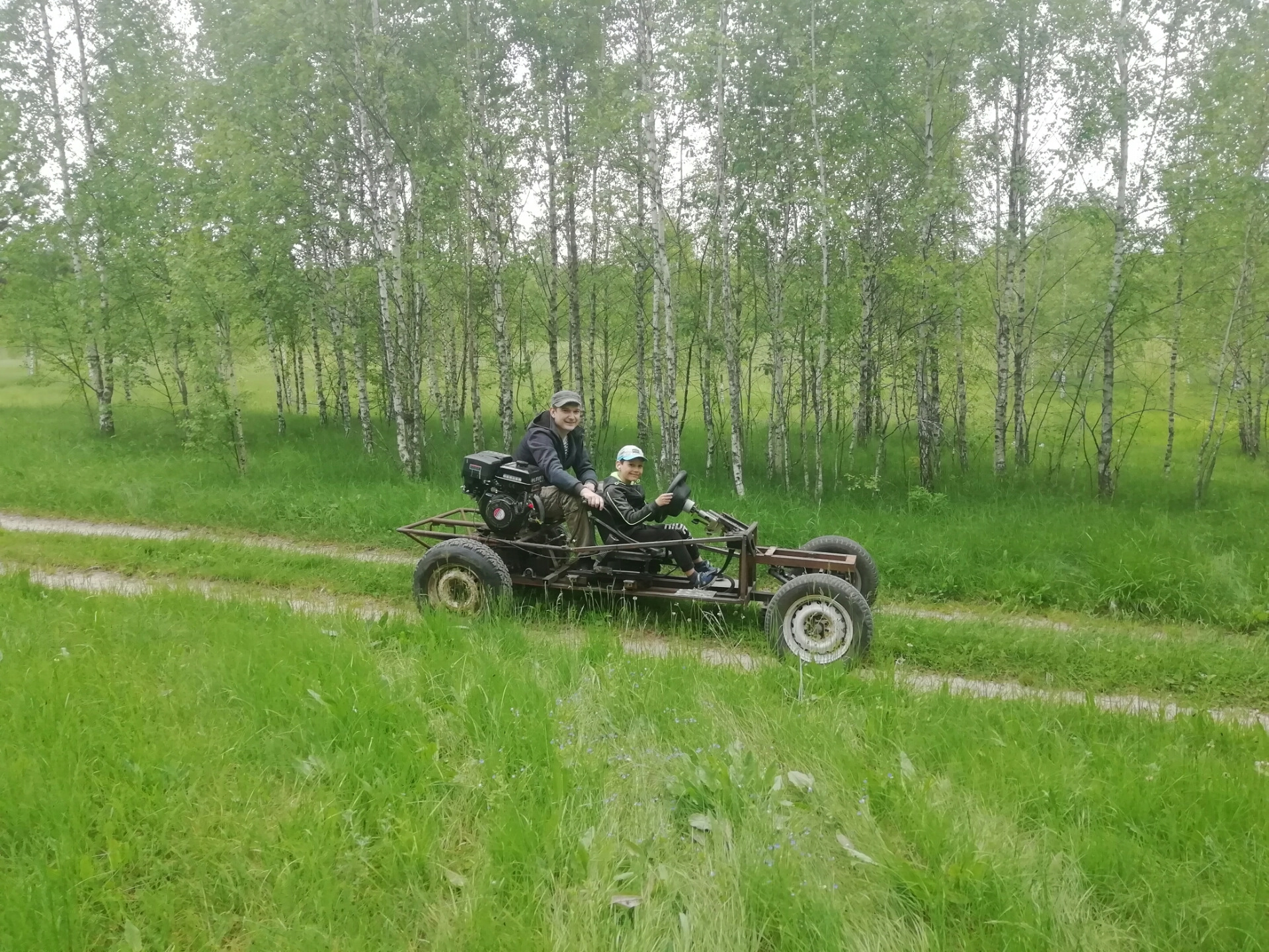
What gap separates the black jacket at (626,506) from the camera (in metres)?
6.10

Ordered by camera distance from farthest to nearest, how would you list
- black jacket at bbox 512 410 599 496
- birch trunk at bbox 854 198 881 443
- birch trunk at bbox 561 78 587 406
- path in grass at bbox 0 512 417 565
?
1. birch trunk at bbox 561 78 587 406
2. birch trunk at bbox 854 198 881 443
3. path in grass at bbox 0 512 417 565
4. black jacket at bbox 512 410 599 496

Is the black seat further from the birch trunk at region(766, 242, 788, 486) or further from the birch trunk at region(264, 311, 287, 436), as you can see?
the birch trunk at region(264, 311, 287, 436)

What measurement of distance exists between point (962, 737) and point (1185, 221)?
1067 cm

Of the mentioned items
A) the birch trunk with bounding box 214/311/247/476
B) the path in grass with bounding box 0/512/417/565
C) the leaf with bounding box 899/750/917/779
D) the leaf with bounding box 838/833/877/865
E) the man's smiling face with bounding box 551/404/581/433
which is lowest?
the leaf with bounding box 838/833/877/865

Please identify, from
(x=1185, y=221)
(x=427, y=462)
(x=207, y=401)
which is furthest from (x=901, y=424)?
(x=207, y=401)

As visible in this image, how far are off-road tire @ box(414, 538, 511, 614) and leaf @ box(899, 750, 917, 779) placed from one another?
342 cm

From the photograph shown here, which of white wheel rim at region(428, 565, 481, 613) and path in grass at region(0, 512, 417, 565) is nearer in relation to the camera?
white wheel rim at region(428, 565, 481, 613)

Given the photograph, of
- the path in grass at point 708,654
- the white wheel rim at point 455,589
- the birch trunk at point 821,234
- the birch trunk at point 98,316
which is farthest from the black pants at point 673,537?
the birch trunk at point 98,316

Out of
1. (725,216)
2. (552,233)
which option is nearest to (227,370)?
(552,233)

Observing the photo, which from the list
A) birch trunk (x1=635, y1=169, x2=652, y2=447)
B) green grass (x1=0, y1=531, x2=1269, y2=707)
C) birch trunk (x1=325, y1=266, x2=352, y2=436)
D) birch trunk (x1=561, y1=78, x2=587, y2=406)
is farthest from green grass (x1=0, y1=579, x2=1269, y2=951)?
birch trunk (x1=325, y1=266, x2=352, y2=436)

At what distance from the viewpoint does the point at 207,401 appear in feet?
37.8

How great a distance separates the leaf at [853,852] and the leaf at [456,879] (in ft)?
4.87

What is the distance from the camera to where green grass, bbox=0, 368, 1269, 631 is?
286 inches

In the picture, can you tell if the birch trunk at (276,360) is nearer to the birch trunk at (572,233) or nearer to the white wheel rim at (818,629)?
the birch trunk at (572,233)
